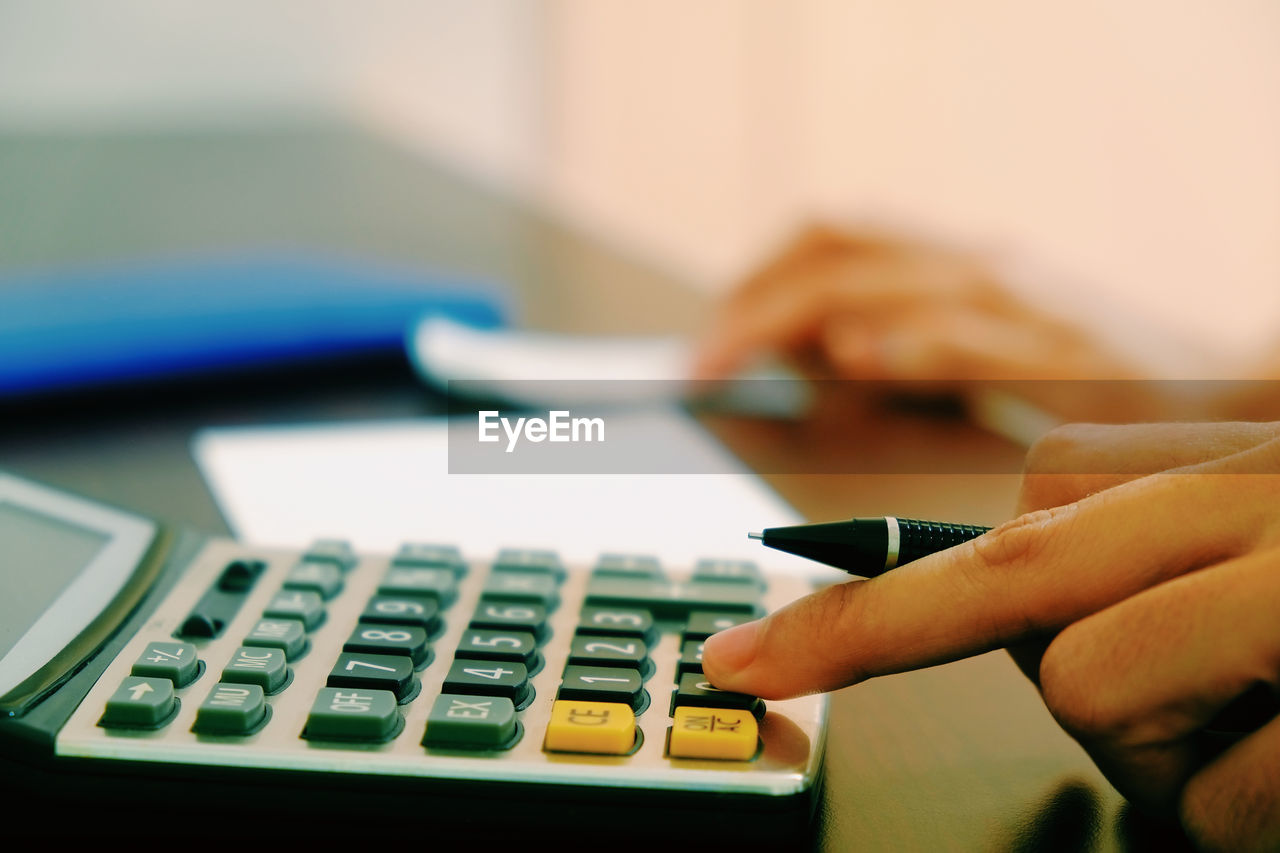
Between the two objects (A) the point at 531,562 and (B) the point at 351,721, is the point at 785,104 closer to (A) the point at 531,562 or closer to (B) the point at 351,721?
(A) the point at 531,562

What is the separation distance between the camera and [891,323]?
2.60ft

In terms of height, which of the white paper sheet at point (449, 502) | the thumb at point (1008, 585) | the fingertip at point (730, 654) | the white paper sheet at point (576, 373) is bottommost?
the white paper sheet at point (449, 502)

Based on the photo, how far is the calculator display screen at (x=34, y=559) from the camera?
36cm

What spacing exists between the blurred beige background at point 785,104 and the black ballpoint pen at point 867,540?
3.04 ft

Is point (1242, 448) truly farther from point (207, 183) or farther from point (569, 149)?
point (569, 149)

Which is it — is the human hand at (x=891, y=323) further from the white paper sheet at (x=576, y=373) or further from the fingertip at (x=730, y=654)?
the fingertip at (x=730, y=654)

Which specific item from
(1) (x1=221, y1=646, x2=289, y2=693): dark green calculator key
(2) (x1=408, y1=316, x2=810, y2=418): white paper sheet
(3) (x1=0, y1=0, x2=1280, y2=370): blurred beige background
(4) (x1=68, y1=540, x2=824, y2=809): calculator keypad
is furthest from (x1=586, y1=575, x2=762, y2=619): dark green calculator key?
(3) (x1=0, y1=0, x2=1280, y2=370): blurred beige background

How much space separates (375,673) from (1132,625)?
20 centimetres

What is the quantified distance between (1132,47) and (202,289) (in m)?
2.03

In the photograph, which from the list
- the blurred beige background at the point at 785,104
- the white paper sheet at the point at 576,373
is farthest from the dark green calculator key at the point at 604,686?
the blurred beige background at the point at 785,104

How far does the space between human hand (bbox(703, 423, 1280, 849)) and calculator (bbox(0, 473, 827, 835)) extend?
1.0 inches

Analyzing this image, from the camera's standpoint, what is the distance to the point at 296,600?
375 millimetres

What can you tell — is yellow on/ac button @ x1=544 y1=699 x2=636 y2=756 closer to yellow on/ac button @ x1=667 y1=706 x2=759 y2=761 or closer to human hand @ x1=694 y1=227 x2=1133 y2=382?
yellow on/ac button @ x1=667 y1=706 x2=759 y2=761

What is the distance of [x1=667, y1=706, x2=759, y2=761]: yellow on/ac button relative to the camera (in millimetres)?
301
